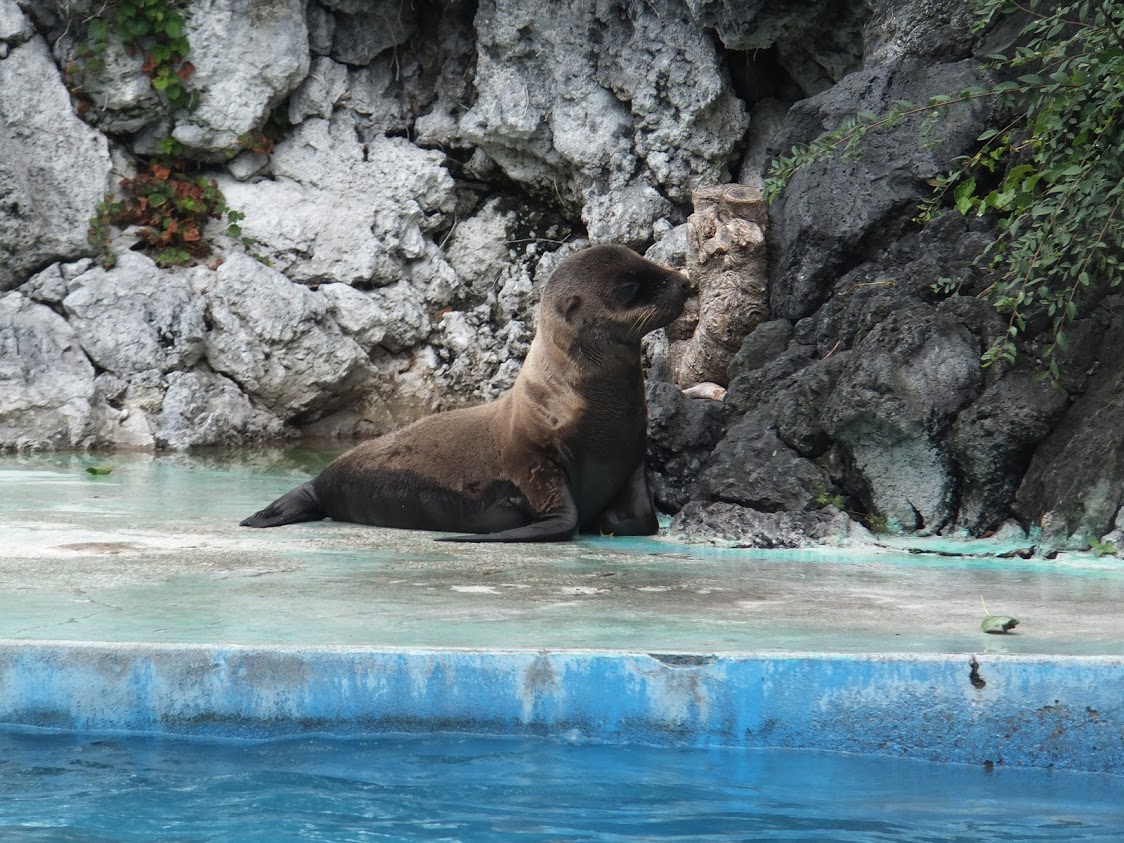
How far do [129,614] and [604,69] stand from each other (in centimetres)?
1038

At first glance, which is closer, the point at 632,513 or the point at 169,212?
the point at 632,513

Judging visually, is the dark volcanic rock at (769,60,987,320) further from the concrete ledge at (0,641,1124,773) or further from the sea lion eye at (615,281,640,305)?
the concrete ledge at (0,641,1124,773)

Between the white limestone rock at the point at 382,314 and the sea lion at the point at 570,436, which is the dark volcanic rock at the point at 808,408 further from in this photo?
the white limestone rock at the point at 382,314

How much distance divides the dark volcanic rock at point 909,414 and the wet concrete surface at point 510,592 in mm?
521

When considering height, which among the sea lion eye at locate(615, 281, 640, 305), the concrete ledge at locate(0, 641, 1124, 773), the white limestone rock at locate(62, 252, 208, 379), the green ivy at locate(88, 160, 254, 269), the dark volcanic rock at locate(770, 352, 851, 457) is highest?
the green ivy at locate(88, 160, 254, 269)

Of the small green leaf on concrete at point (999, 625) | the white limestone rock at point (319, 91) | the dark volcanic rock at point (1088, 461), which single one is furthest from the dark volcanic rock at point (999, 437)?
the white limestone rock at point (319, 91)

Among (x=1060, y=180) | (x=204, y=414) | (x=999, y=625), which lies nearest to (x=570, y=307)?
(x=1060, y=180)

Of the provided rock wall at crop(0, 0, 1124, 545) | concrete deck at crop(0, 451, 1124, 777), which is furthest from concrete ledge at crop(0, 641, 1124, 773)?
rock wall at crop(0, 0, 1124, 545)

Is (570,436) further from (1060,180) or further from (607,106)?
(607,106)

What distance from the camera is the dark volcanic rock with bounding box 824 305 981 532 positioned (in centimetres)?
594

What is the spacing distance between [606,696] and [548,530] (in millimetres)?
2481

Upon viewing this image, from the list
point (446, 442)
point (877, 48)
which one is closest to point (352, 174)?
point (877, 48)

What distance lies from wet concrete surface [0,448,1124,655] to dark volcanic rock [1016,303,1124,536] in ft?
Answer: 0.75

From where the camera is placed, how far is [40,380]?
456 inches
